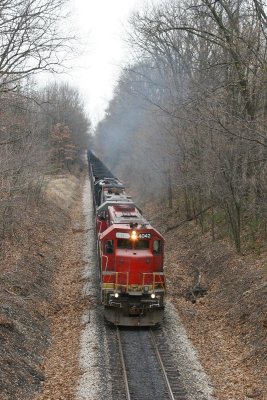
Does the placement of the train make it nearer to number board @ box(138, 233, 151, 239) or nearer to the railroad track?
number board @ box(138, 233, 151, 239)

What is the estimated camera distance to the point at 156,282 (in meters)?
17.0

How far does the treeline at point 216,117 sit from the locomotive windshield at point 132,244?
4.93m

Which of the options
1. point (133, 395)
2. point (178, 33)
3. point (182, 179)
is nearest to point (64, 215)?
point (182, 179)

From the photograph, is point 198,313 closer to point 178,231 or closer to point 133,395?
point 133,395

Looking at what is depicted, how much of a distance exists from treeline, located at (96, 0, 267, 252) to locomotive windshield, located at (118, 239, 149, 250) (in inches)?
194

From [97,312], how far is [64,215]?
76.5ft

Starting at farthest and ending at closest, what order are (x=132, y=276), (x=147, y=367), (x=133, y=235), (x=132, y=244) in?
(x=132, y=244) → (x=133, y=235) → (x=132, y=276) → (x=147, y=367)

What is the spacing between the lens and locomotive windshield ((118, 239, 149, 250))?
17.4 m

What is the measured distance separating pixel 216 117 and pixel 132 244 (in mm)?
5877

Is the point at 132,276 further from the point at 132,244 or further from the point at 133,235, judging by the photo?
the point at 133,235

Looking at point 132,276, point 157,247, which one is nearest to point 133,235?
point 157,247

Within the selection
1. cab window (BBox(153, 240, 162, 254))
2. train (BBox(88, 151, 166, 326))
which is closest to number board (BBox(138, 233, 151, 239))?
train (BBox(88, 151, 166, 326))

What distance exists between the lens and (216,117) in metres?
18.8

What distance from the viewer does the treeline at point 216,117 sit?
61.3 ft
